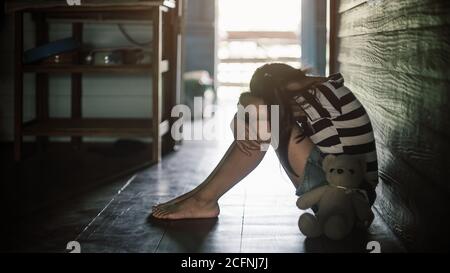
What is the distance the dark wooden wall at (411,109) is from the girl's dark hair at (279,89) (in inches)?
13.2

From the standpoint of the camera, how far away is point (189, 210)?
92.8 inches

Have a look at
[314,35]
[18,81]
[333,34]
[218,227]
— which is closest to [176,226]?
[218,227]

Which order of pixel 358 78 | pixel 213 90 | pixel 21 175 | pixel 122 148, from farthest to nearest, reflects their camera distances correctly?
pixel 213 90, pixel 122 148, pixel 21 175, pixel 358 78

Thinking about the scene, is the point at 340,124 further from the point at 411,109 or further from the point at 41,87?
the point at 41,87

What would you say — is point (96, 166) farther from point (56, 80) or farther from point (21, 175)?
point (56, 80)

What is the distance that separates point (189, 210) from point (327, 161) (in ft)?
1.84

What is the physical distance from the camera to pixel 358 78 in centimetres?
288

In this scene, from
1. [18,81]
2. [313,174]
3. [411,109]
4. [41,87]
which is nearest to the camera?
[411,109]

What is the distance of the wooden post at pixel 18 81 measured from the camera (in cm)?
348

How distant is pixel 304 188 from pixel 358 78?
87 centimetres

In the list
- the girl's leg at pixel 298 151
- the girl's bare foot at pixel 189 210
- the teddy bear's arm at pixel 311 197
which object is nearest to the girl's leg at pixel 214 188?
the girl's bare foot at pixel 189 210

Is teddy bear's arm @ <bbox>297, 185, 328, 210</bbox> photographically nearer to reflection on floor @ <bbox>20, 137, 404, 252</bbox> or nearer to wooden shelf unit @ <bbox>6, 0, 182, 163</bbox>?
reflection on floor @ <bbox>20, 137, 404, 252</bbox>
